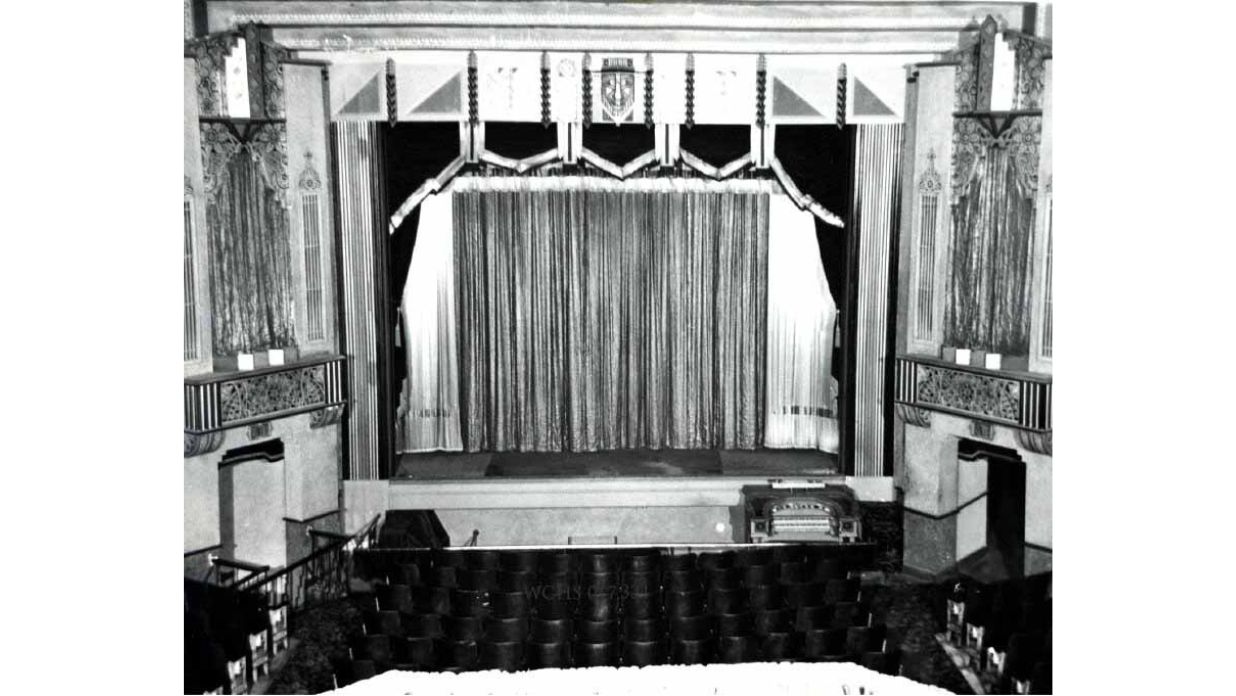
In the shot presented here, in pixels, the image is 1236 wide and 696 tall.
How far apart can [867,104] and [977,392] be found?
1.76 meters

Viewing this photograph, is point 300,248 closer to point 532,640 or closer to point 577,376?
point 577,376

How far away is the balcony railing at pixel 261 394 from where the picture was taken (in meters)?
5.36

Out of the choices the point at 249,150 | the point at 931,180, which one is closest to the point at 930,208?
the point at 931,180

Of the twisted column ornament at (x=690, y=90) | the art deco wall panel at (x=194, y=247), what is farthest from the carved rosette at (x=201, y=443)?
the twisted column ornament at (x=690, y=90)

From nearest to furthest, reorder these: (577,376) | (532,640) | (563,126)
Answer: (532,640) → (563,126) → (577,376)

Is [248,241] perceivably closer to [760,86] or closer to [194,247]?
[194,247]

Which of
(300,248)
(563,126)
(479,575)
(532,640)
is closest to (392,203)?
(300,248)

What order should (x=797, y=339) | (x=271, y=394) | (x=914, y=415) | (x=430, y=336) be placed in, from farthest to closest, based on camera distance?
(x=797, y=339)
(x=430, y=336)
(x=914, y=415)
(x=271, y=394)

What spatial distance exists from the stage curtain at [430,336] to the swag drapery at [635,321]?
25 millimetres

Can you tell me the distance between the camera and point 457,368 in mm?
6574

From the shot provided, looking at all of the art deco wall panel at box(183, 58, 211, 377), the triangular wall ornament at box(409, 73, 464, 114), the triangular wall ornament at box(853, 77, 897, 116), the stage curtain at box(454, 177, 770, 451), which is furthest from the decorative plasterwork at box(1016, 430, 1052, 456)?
the art deco wall panel at box(183, 58, 211, 377)

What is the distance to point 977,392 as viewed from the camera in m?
5.87

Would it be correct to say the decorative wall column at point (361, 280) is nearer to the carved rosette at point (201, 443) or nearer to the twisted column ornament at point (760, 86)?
the carved rosette at point (201, 443)

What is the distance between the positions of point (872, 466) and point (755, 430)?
0.74 meters
